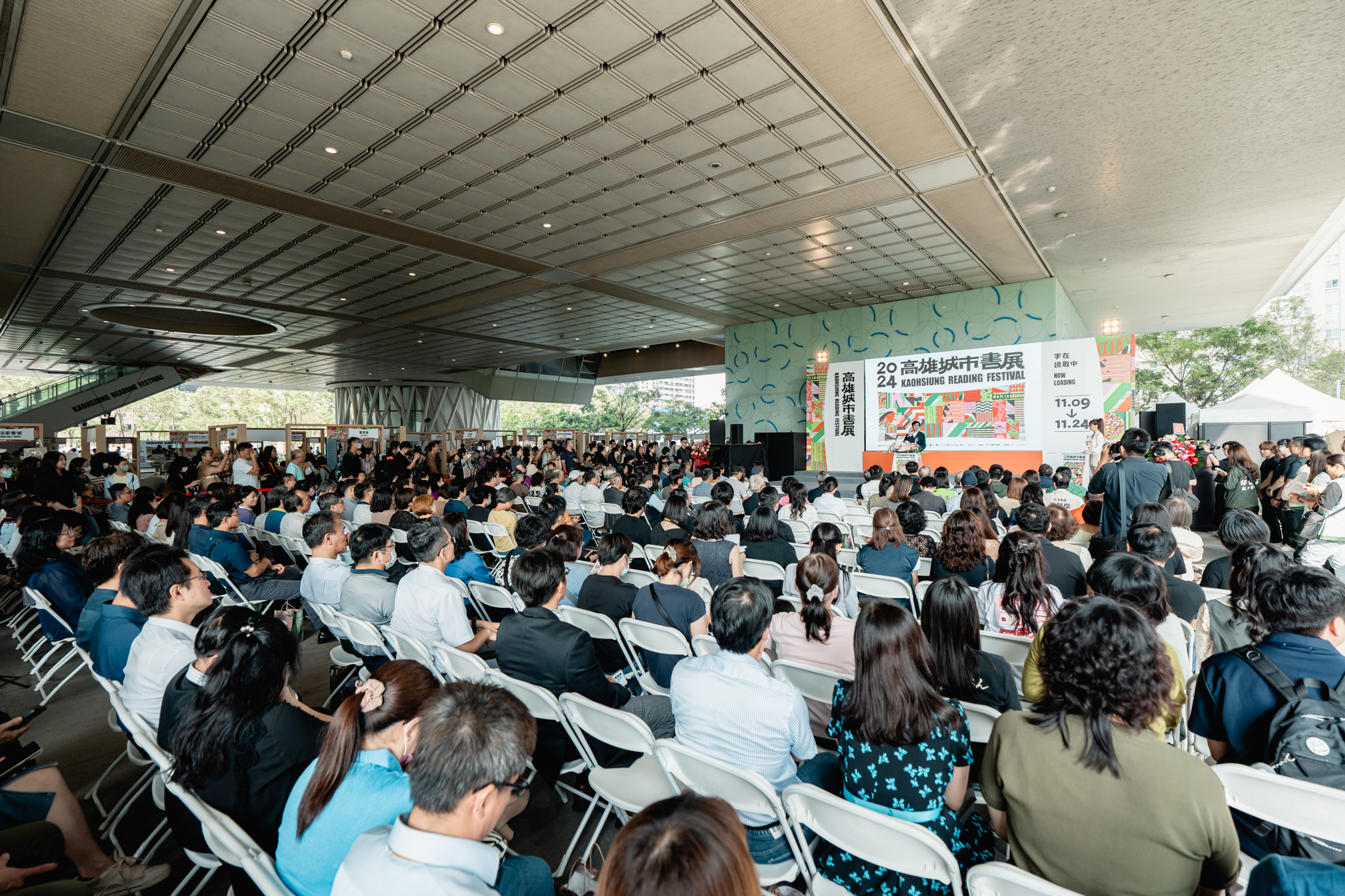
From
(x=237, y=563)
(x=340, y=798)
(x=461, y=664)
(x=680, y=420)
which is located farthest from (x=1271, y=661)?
(x=680, y=420)

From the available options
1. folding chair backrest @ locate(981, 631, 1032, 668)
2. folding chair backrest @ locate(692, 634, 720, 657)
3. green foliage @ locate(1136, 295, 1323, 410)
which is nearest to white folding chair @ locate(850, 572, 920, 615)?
folding chair backrest @ locate(981, 631, 1032, 668)

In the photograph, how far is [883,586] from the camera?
12.4ft

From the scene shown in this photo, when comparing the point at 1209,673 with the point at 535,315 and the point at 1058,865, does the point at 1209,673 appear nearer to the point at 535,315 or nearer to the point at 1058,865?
the point at 1058,865

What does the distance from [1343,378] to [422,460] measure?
39.2 metres

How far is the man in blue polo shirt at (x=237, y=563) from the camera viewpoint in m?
4.45

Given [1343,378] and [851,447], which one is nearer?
[851,447]

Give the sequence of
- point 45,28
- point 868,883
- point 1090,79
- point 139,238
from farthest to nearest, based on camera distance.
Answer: point 139,238 < point 1090,79 < point 45,28 < point 868,883

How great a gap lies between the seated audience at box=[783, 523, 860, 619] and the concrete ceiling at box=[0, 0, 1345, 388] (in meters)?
4.01

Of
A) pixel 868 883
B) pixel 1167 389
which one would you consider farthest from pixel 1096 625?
pixel 1167 389

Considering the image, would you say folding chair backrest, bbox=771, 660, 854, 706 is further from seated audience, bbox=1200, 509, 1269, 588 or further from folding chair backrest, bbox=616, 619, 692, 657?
seated audience, bbox=1200, 509, 1269, 588

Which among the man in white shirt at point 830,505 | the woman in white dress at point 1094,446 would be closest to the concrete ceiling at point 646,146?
the woman in white dress at point 1094,446

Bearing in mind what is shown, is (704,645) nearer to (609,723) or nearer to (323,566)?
(609,723)

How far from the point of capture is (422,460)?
541 inches

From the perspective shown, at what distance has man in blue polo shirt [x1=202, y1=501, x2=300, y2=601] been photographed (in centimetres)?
445
